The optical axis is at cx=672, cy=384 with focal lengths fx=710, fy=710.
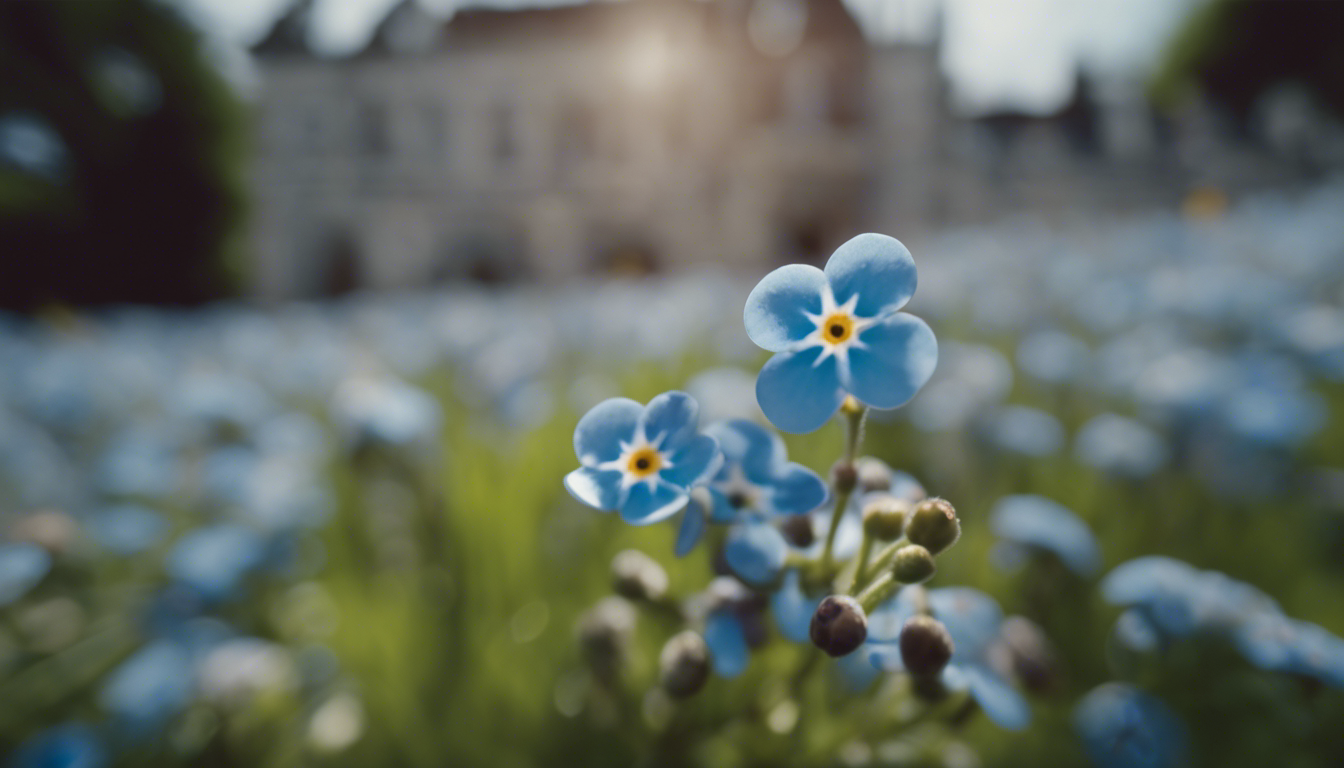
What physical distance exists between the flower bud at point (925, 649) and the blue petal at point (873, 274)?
0.60ft

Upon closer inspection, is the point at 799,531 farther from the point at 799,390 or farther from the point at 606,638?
A: the point at 606,638

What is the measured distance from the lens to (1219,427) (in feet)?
4.53

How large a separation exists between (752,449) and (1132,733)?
599 mm

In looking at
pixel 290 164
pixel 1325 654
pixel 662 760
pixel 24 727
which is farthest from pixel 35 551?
pixel 290 164

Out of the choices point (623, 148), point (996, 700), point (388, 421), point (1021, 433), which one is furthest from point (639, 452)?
point (623, 148)

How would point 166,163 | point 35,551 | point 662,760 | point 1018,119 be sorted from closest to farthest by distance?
1. point 662,760
2. point 35,551
3. point 166,163
4. point 1018,119

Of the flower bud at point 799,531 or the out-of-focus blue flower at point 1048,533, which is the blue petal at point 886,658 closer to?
the flower bud at point 799,531

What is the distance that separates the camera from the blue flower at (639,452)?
43cm

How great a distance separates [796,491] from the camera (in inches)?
17.7

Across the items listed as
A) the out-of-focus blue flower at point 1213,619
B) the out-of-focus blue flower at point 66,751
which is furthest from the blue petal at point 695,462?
the out-of-focus blue flower at point 66,751

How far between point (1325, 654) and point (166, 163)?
826 inches

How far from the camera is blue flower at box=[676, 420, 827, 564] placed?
0.44 meters

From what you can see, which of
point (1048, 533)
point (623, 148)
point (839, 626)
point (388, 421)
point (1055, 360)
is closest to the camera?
point (839, 626)

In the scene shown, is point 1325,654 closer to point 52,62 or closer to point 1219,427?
point 1219,427
